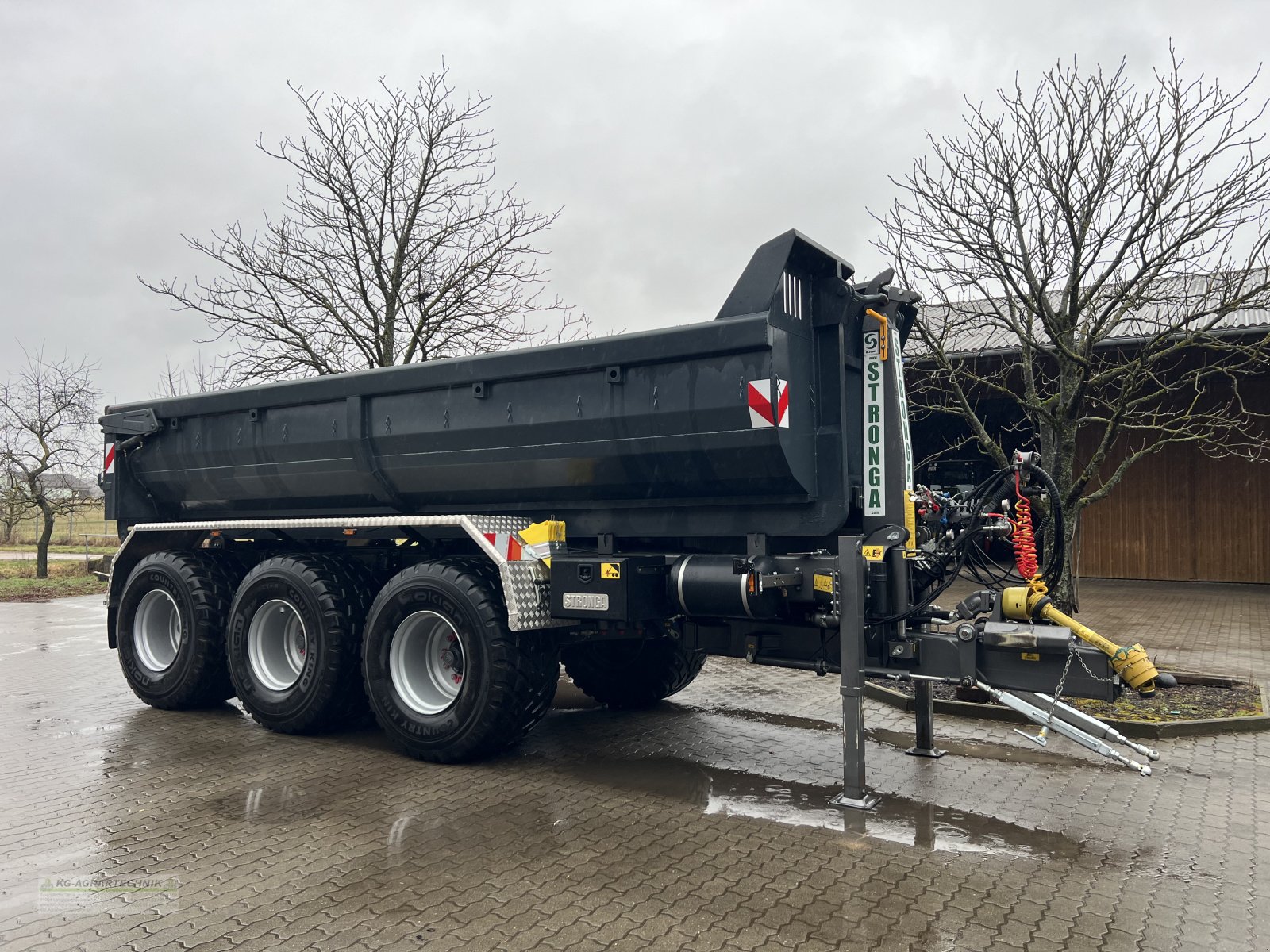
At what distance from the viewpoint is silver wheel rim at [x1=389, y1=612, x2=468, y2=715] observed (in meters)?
6.25

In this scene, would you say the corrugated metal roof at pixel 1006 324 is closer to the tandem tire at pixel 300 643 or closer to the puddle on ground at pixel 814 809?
the puddle on ground at pixel 814 809

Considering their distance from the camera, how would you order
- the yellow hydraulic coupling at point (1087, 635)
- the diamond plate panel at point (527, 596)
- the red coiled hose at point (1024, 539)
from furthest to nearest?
the diamond plate panel at point (527, 596)
the red coiled hose at point (1024, 539)
the yellow hydraulic coupling at point (1087, 635)

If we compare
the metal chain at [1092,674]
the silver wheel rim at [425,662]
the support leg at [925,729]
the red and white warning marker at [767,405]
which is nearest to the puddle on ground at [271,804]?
the silver wheel rim at [425,662]

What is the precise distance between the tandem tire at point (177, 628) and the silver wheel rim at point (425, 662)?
2230mm

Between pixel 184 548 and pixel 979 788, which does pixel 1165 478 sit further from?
pixel 184 548

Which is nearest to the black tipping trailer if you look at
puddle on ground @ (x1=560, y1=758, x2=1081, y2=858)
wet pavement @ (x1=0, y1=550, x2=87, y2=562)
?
puddle on ground @ (x1=560, y1=758, x2=1081, y2=858)

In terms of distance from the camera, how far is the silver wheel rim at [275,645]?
279 inches

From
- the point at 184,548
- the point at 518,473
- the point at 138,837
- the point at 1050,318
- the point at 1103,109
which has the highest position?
the point at 1103,109

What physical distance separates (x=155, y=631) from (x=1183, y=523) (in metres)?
17.4

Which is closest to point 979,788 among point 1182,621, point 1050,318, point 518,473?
point 518,473

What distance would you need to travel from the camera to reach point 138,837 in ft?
15.6

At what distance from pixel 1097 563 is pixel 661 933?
56.7 feet

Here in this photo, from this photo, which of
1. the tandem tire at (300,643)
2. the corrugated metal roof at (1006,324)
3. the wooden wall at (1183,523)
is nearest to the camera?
the tandem tire at (300,643)

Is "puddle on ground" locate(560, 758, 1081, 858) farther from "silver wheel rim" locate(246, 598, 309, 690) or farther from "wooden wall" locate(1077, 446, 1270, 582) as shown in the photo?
"wooden wall" locate(1077, 446, 1270, 582)
